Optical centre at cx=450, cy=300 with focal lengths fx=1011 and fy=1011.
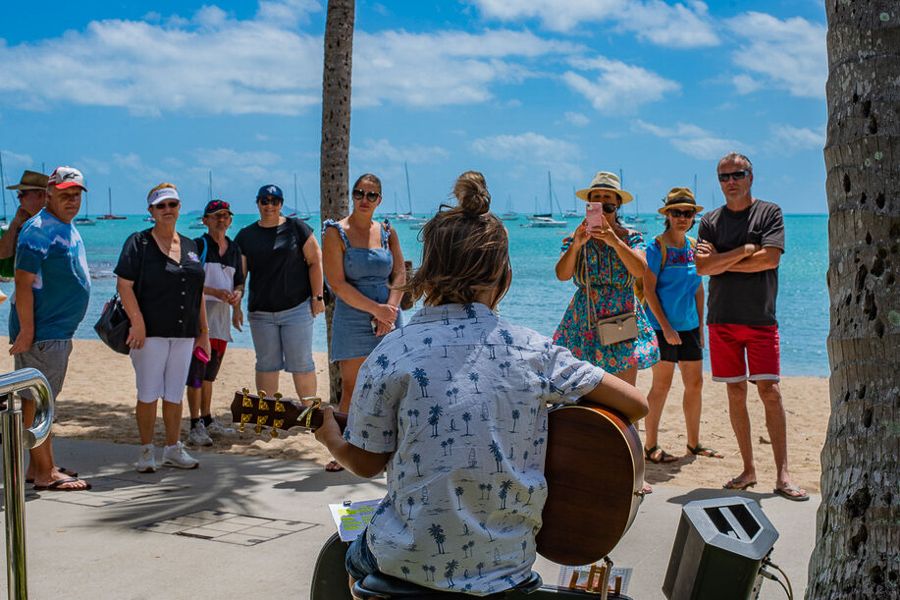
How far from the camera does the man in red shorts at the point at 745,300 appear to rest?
20.9 feet

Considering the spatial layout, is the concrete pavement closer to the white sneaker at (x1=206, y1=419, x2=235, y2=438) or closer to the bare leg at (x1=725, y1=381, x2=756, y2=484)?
the bare leg at (x1=725, y1=381, x2=756, y2=484)

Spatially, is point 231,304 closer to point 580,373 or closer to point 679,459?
point 679,459

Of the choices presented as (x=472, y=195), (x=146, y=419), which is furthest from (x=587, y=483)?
(x=146, y=419)

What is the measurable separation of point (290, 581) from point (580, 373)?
7.91ft

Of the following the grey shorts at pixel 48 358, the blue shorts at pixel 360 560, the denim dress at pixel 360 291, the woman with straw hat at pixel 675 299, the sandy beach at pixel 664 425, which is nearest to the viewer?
the blue shorts at pixel 360 560

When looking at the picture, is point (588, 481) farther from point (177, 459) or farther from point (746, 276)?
point (177, 459)

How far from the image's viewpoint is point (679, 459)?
25.3 feet

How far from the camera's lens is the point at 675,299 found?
7219 millimetres

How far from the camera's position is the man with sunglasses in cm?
708

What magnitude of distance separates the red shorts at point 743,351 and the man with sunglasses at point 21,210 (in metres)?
4.70

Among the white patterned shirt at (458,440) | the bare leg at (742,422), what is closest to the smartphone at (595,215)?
the bare leg at (742,422)

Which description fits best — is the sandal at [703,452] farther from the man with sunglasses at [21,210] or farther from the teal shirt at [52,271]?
the man with sunglasses at [21,210]

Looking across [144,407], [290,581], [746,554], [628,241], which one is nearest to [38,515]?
[144,407]

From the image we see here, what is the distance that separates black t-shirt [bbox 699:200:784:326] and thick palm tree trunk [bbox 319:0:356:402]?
3.99 metres
